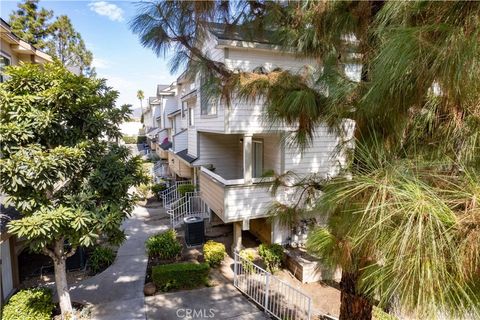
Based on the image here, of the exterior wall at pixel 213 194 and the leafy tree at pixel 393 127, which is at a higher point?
the leafy tree at pixel 393 127

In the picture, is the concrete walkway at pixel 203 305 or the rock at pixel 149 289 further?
the rock at pixel 149 289

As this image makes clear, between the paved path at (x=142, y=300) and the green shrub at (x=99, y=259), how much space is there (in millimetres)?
289

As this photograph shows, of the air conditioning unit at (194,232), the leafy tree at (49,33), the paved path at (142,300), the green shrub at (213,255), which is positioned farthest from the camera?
the leafy tree at (49,33)

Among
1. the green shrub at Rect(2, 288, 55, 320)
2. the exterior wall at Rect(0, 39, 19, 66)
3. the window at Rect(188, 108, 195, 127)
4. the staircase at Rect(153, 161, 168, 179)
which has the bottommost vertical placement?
the green shrub at Rect(2, 288, 55, 320)

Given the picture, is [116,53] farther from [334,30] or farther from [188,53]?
[334,30]

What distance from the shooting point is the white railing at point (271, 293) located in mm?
6934

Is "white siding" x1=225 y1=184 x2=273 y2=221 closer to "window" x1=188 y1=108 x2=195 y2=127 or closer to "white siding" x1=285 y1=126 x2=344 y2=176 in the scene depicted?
Answer: "white siding" x1=285 y1=126 x2=344 y2=176

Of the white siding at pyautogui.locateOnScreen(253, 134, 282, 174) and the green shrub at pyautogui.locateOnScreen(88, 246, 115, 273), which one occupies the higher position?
the white siding at pyautogui.locateOnScreen(253, 134, 282, 174)

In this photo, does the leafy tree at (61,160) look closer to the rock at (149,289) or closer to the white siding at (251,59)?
the rock at (149,289)

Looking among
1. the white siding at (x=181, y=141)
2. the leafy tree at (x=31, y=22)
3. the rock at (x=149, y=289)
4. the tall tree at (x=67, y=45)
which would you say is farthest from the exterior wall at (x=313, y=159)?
the tall tree at (x=67, y=45)

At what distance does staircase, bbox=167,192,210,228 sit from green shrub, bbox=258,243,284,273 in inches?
177

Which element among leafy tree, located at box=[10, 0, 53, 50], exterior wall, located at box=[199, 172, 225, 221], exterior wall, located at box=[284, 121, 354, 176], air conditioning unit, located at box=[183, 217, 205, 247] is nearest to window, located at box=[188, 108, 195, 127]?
exterior wall, located at box=[199, 172, 225, 221]

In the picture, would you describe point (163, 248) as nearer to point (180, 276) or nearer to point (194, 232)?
point (194, 232)

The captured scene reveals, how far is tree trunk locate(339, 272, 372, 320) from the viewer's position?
3.76 m
